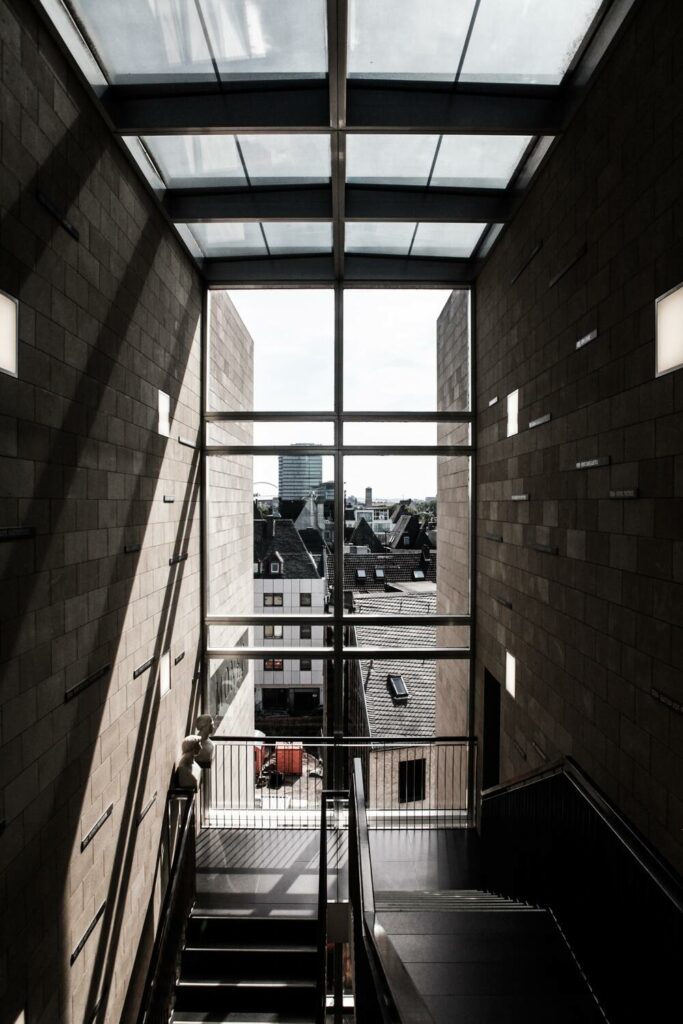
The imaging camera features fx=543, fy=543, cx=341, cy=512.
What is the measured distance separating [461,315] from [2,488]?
5669 millimetres

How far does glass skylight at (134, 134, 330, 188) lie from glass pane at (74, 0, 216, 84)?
23.3 inches

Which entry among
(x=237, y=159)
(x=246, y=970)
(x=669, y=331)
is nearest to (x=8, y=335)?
(x=237, y=159)

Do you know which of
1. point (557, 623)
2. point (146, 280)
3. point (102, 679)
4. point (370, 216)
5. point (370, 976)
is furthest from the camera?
point (370, 216)

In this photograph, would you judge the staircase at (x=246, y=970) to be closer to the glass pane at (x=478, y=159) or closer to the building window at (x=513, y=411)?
the building window at (x=513, y=411)

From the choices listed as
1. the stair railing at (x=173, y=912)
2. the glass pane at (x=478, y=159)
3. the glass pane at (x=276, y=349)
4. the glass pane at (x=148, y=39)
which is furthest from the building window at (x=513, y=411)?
the stair railing at (x=173, y=912)

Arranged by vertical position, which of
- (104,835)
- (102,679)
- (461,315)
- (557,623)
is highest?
(461,315)

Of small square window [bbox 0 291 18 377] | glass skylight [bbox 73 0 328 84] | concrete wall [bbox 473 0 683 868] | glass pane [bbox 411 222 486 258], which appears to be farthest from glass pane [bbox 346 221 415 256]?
small square window [bbox 0 291 18 377]

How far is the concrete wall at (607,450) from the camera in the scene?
2.68 metres

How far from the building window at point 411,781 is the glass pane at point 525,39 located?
6630 mm

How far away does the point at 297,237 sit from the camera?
19.8ft

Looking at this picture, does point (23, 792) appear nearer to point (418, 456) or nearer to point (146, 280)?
point (146, 280)

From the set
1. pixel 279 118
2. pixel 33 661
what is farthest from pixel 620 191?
pixel 33 661

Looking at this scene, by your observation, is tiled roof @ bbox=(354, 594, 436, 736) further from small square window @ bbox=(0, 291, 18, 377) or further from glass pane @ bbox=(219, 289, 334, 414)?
small square window @ bbox=(0, 291, 18, 377)

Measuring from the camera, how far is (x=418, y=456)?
6797mm
